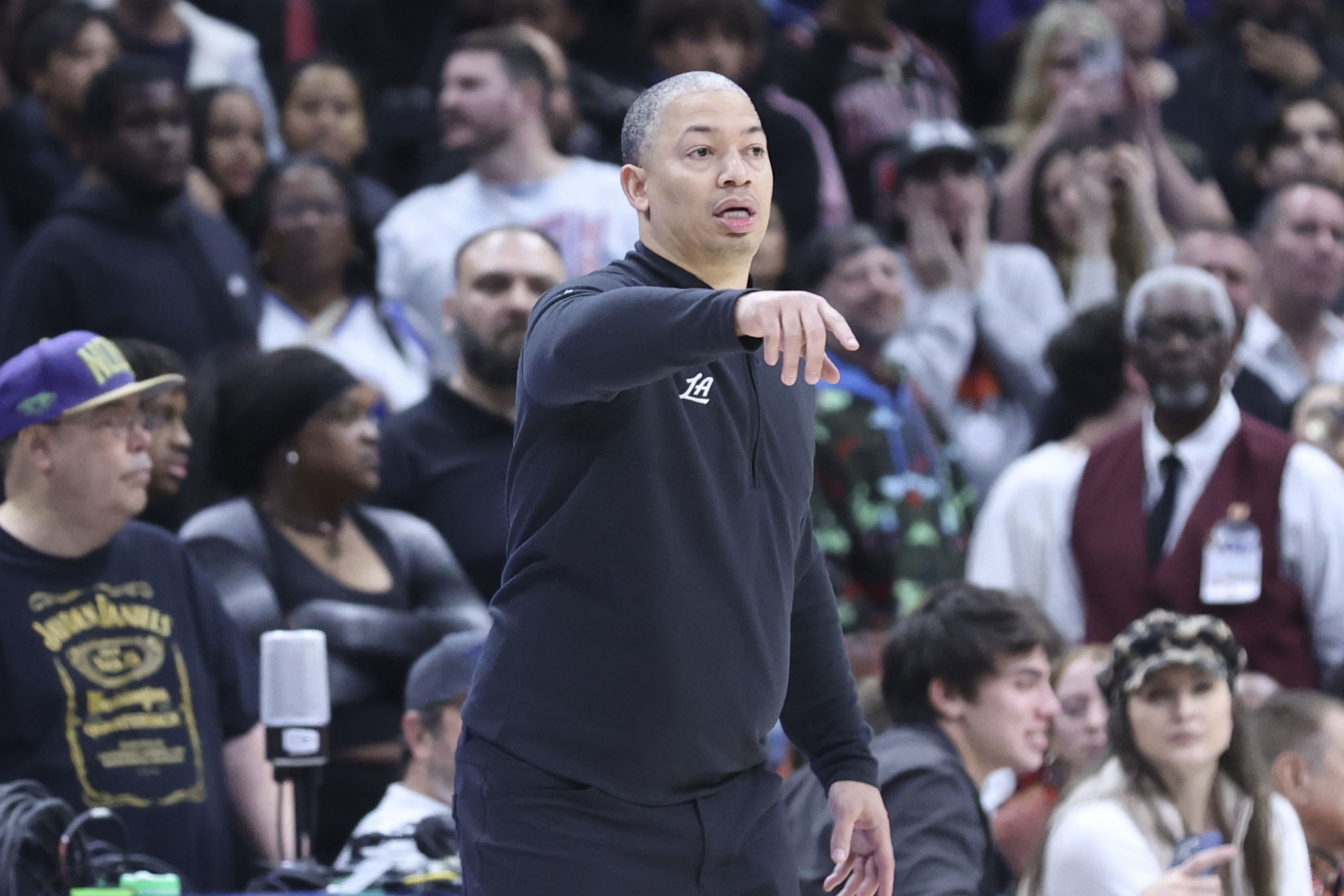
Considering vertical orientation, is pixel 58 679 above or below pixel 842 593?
above

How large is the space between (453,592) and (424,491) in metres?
0.54

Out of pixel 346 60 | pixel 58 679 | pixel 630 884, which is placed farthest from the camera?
pixel 346 60

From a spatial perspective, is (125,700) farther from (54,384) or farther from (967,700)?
(967,700)

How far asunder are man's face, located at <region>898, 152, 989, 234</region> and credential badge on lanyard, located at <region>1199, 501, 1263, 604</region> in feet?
7.00

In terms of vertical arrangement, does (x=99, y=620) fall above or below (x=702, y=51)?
below

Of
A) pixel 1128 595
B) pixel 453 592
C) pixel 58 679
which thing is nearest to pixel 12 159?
pixel 453 592

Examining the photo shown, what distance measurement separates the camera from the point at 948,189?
722 centimetres

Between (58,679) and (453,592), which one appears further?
(453,592)

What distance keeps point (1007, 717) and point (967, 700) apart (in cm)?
9

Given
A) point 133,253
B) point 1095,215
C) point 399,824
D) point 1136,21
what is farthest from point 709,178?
point 1136,21

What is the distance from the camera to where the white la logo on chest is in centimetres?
242

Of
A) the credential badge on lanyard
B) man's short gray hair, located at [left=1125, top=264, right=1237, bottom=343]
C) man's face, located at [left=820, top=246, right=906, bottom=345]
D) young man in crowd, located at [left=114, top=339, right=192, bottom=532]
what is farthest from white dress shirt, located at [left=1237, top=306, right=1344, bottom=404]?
young man in crowd, located at [left=114, top=339, right=192, bottom=532]

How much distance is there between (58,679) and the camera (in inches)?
152

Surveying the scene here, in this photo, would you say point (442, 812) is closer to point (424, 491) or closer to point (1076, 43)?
point (424, 491)
